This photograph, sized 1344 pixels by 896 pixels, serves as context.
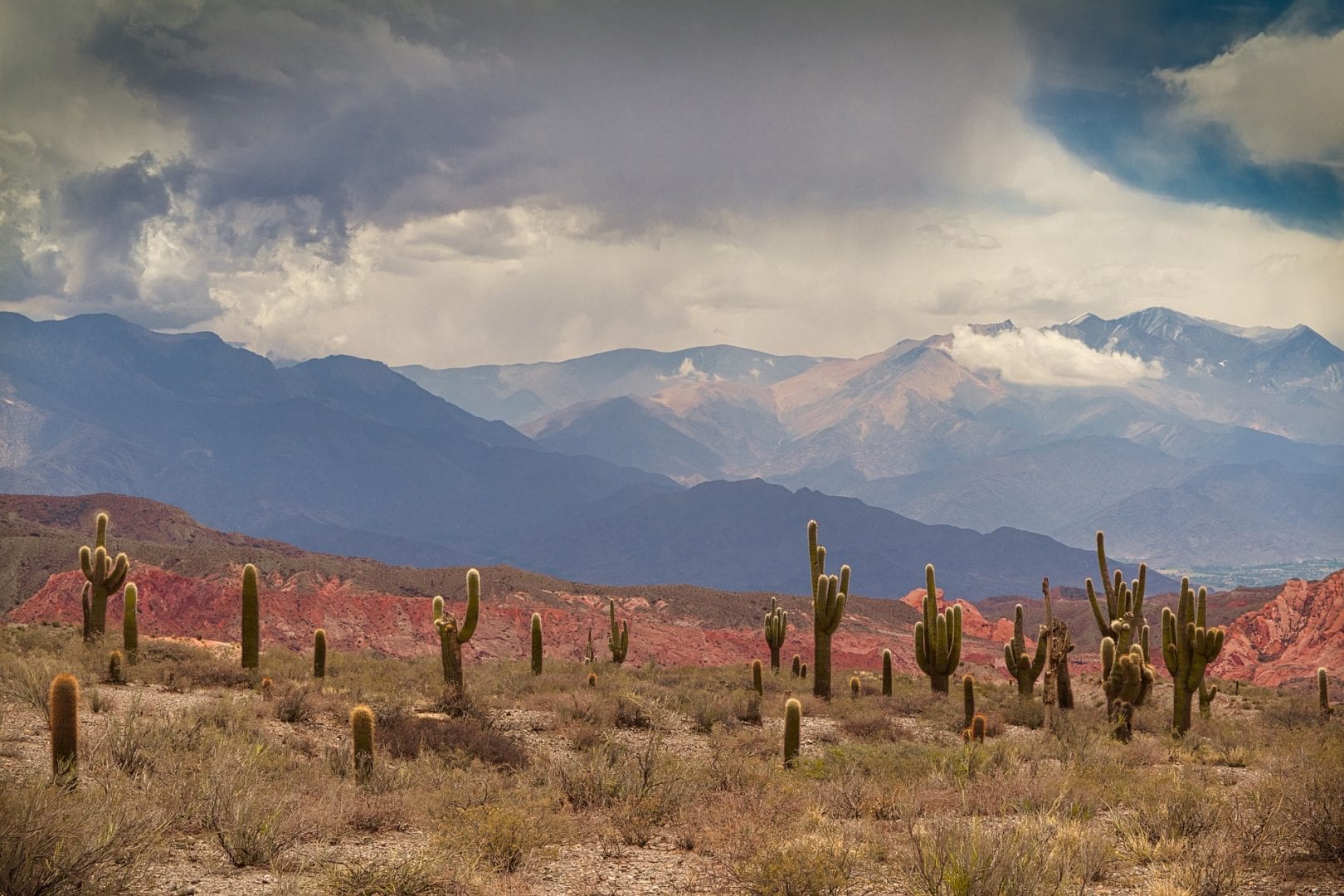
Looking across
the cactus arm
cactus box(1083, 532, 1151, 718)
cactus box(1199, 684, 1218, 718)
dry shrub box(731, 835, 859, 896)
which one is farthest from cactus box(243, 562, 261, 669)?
cactus box(1199, 684, 1218, 718)

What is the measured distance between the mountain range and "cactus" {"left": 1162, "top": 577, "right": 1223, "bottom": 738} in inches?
1007

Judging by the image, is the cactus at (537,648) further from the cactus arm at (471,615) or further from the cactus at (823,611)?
the cactus at (823,611)

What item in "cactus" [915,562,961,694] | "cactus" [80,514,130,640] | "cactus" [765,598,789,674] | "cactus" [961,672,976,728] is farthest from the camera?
"cactus" [765,598,789,674]

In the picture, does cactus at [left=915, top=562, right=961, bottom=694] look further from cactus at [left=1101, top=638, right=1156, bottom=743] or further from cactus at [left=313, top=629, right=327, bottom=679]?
cactus at [left=313, top=629, right=327, bottom=679]

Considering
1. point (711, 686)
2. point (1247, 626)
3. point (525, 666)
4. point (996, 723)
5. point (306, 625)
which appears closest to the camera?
point (996, 723)

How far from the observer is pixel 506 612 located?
225ft

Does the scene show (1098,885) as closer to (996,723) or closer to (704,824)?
(704,824)

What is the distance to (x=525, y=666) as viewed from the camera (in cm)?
3303

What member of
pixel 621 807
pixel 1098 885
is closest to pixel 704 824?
pixel 621 807

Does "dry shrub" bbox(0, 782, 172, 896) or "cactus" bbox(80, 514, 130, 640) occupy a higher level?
"cactus" bbox(80, 514, 130, 640)

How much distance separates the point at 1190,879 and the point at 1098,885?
0.94m

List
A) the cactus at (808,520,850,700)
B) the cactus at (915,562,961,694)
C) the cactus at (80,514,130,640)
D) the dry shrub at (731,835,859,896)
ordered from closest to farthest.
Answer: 1. the dry shrub at (731,835,859,896)
2. the cactus at (80,514,130,640)
3. the cactus at (808,520,850,700)
4. the cactus at (915,562,961,694)

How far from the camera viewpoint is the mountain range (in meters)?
63.4

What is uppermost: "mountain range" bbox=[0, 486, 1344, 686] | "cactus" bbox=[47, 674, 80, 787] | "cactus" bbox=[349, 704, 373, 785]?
"cactus" bbox=[47, 674, 80, 787]
